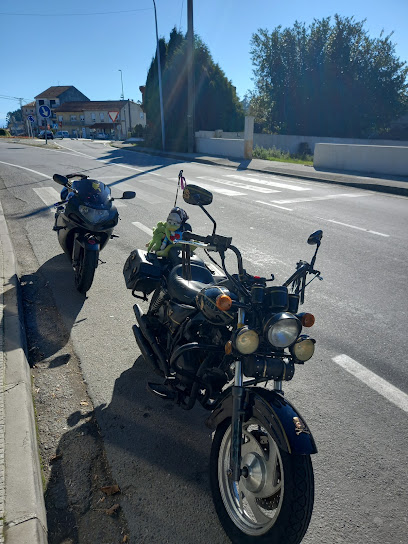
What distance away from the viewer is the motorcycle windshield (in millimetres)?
5371

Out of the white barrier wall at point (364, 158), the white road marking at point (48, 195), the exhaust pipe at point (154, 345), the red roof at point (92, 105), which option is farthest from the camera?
the red roof at point (92, 105)

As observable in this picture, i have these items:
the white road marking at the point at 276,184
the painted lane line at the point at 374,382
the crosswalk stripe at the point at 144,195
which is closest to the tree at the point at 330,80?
the white road marking at the point at 276,184

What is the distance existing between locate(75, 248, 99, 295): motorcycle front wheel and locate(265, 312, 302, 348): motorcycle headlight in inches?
137

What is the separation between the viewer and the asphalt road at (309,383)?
2533 millimetres

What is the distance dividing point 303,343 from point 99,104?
96.4 m

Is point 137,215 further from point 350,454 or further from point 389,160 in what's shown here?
point 389,160

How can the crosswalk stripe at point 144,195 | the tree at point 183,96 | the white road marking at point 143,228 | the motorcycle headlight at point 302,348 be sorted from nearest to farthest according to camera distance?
the motorcycle headlight at point 302,348 < the white road marking at point 143,228 < the crosswalk stripe at point 144,195 < the tree at point 183,96

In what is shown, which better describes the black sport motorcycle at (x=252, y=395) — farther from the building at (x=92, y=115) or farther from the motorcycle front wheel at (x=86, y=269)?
the building at (x=92, y=115)

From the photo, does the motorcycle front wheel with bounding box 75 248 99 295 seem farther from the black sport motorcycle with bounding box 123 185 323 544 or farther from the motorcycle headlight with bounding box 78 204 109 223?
the black sport motorcycle with bounding box 123 185 323 544

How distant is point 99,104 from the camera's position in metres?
89.6

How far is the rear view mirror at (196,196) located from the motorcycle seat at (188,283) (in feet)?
2.53

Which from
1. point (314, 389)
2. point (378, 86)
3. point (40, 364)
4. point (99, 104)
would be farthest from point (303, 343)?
point (99, 104)

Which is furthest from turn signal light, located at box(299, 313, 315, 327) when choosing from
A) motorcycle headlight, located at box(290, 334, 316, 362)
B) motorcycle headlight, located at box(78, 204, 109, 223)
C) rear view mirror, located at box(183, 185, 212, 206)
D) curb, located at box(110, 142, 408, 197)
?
curb, located at box(110, 142, 408, 197)

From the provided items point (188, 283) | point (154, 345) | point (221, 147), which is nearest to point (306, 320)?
point (188, 283)
